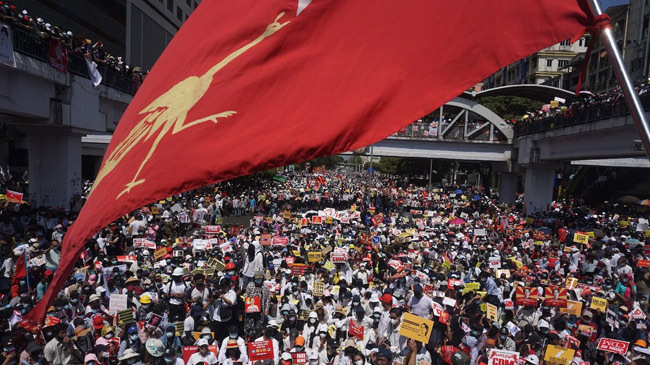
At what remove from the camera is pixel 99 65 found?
2006 cm

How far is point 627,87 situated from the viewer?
2.15m

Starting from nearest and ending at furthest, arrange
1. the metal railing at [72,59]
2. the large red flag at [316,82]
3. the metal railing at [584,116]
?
1. the large red flag at [316,82]
2. the metal railing at [72,59]
3. the metal railing at [584,116]

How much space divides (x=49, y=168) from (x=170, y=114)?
1916 cm

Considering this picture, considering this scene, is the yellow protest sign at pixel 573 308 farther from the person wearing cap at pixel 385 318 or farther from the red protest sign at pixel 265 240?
the red protest sign at pixel 265 240

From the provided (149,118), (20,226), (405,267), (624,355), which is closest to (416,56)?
(149,118)

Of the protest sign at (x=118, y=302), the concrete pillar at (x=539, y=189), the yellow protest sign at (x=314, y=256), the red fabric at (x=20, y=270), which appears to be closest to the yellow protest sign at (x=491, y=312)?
the yellow protest sign at (x=314, y=256)

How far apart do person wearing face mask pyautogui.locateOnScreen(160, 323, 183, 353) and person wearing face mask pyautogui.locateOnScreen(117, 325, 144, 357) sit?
0.37 meters

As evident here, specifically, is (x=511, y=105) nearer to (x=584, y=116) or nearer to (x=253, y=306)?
(x=584, y=116)

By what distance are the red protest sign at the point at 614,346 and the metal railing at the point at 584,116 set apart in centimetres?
1141

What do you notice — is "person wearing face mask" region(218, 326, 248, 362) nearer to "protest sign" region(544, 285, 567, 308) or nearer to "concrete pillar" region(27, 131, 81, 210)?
"protest sign" region(544, 285, 567, 308)

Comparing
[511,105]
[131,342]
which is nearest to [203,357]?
[131,342]

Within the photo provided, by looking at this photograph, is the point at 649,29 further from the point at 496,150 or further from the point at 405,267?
the point at 405,267

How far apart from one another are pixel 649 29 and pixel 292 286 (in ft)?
130

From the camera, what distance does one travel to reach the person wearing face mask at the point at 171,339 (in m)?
8.05
